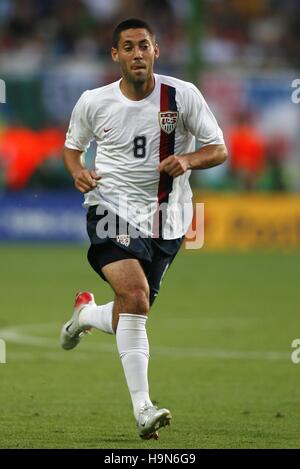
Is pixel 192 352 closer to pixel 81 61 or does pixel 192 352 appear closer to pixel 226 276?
pixel 226 276

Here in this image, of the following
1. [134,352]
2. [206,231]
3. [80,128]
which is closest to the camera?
[134,352]

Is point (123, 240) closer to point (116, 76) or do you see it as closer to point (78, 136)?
point (78, 136)

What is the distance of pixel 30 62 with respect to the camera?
26906mm

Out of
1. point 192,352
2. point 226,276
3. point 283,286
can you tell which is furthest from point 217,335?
point 226,276

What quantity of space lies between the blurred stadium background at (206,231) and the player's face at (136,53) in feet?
→ 7.30

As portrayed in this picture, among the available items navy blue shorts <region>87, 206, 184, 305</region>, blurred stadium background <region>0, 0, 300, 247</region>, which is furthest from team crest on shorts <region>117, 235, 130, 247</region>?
blurred stadium background <region>0, 0, 300, 247</region>

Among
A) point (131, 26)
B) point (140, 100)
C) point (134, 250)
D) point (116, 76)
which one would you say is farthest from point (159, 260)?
point (116, 76)

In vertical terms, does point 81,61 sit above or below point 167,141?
above

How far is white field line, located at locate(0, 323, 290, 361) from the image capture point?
439 inches

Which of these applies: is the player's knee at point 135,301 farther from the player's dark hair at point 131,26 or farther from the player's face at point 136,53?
the player's dark hair at point 131,26

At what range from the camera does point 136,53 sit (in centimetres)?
742

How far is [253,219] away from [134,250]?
1578 cm

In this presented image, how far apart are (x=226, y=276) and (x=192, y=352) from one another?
7565 millimetres
